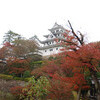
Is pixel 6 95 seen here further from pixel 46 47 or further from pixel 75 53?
pixel 46 47

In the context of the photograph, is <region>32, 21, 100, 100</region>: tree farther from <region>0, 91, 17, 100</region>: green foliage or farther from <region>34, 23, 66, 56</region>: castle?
<region>34, 23, 66, 56</region>: castle

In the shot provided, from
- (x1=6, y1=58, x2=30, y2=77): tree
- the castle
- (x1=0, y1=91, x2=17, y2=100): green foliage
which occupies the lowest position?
(x1=0, y1=91, x2=17, y2=100): green foliage

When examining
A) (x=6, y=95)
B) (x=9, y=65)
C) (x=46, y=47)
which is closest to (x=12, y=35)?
(x=46, y=47)

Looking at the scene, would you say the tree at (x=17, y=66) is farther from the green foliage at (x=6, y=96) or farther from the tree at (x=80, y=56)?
the tree at (x=80, y=56)

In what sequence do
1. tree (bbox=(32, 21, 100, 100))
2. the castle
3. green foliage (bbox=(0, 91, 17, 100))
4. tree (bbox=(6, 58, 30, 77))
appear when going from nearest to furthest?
1. tree (bbox=(32, 21, 100, 100))
2. green foliage (bbox=(0, 91, 17, 100))
3. tree (bbox=(6, 58, 30, 77))
4. the castle

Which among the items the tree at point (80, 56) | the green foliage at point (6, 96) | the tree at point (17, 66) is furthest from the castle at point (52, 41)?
the tree at point (80, 56)

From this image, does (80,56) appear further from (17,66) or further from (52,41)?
(52,41)

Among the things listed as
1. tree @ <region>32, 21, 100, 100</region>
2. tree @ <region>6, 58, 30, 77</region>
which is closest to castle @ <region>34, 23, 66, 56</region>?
tree @ <region>6, 58, 30, 77</region>

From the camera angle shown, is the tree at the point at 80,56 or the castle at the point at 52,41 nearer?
the tree at the point at 80,56

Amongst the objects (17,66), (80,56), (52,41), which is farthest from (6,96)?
(52,41)

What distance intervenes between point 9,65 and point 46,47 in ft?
47.3

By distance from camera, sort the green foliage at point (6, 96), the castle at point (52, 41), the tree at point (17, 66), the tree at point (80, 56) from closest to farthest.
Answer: the tree at point (80, 56), the green foliage at point (6, 96), the tree at point (17, 66), the castle at point (52, 41)

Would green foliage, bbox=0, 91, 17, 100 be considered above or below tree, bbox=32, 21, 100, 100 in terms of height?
below

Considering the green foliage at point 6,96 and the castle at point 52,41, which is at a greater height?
the castle at point 52,41
